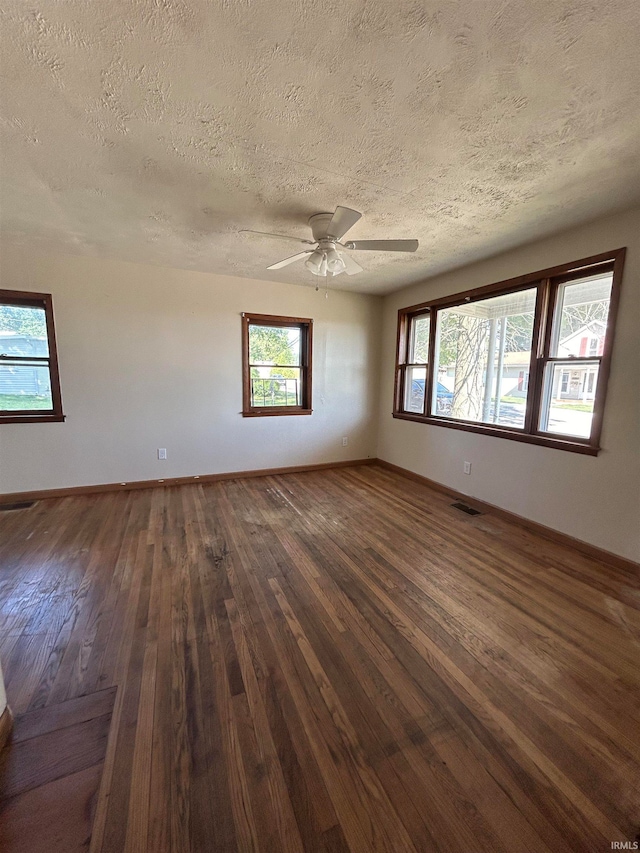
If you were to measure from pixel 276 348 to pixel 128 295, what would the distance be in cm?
181

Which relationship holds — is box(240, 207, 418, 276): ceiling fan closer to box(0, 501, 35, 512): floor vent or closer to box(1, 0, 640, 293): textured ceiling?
box(1, 0, 640, 293): textured ceiling

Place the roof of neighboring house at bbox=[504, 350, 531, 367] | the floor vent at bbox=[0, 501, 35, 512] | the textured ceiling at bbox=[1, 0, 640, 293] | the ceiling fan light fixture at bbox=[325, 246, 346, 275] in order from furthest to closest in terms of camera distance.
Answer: the floor vent at bbox=[0, 501, 35, 512]
the roof of neighboring house at bbox=[504, 350, 531, 367]
the ceiling fan light fixture at bbox=[325, 246, 346, 275]
the textured ceiling at bbox=[1, 0, 640, 293]

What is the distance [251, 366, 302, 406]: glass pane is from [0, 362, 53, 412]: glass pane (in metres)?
2.24

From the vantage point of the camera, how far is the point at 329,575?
2270 millimetres

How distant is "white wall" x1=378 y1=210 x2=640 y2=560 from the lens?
235 centimetres

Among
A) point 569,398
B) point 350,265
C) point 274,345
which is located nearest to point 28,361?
point 274,345

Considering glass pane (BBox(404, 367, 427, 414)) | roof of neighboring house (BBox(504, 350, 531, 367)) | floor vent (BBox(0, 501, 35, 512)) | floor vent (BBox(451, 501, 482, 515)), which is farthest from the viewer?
glass pane (BBox(404, 367, 427, 414))

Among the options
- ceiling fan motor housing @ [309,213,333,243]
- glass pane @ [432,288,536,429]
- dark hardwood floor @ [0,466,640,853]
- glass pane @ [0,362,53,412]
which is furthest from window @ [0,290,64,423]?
glass pane @ [432,288,536,429]

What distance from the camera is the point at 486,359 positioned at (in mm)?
3482

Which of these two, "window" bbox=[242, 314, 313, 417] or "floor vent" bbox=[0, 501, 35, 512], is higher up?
"window" bbox=[242, 314, 313, 417]

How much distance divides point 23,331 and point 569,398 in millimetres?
5307

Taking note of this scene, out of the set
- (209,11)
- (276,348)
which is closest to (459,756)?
(209,11)

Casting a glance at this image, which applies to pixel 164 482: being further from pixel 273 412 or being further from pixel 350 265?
pixel 350 265

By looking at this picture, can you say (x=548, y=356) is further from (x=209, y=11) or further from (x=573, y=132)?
(x=209, y=11)
